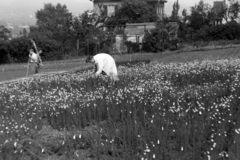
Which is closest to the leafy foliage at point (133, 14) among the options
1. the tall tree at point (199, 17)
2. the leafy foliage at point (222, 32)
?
the tall tree at point (199, 17)

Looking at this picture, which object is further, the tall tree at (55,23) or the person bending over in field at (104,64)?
the tall tree at (55,23)

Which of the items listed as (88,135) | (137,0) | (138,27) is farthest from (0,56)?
(88,135)

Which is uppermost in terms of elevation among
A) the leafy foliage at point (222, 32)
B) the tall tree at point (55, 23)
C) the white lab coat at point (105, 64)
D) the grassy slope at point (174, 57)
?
the tall tree at point (55, 23)

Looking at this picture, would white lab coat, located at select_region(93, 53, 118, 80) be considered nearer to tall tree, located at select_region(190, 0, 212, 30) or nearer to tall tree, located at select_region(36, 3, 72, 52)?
tall tree, located at select_region(36, 3, 72, 52)

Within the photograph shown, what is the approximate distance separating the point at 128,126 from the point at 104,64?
6283 mm

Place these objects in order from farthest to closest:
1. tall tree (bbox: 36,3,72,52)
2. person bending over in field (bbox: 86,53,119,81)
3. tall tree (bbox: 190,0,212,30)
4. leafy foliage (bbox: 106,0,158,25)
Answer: leafy foliage (bbox: 106,0,158,25) < tall tree (bbox: 190,0,212,30) < tall tree (bbox: 36,3,72,52) < person bending over in field (bbox: 86,53,119,81)

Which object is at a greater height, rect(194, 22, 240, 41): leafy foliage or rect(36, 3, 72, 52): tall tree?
rect(36, 3, 72, 52): tall tree

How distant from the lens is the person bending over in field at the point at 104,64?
11625 mm

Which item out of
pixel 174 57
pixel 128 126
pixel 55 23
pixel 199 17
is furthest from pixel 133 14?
pixel 128 126

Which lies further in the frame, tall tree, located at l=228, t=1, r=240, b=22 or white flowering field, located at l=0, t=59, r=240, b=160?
tall tree, located at l=228, t=1, r=240, b=22

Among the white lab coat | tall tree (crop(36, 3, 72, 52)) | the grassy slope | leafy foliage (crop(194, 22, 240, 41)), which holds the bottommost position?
the grassy slope

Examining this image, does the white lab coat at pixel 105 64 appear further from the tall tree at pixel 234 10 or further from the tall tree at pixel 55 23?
the tall tree at pixel 234 10

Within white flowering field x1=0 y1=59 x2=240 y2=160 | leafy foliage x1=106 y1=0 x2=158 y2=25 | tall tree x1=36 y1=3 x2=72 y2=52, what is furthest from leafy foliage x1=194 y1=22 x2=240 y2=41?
white flowering field x1=0 y1=59 x2=240 y2=160

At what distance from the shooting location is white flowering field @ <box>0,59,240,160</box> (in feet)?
16.7
